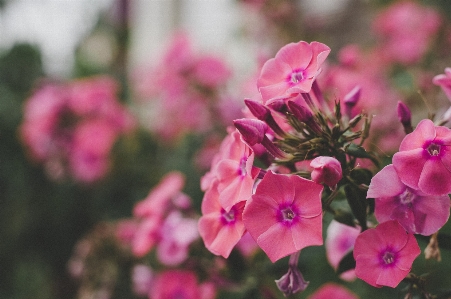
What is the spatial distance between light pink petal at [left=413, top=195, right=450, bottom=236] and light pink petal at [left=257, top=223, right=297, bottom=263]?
0.12 meters

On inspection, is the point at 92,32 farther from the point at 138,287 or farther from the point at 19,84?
the point at 138,287

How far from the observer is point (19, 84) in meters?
2.23

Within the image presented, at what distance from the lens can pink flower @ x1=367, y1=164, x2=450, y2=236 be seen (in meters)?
0.43

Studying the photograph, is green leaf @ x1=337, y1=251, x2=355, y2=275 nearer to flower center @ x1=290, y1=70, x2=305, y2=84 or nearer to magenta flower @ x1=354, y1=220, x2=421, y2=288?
magenta flower @ x1=354, y1=220, x2=421, y2=288

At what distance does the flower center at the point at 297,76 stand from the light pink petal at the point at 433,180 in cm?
15

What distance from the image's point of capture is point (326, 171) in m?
0.42

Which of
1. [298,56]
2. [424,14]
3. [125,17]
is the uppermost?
[298,56]

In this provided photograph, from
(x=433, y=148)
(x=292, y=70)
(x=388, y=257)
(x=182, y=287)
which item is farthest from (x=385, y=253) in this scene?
(x=182, y=287)

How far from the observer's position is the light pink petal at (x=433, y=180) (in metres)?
0.41

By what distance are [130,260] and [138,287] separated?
0.20m

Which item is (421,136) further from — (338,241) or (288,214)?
(338,241)

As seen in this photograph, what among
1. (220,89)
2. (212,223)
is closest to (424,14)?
(220,89)

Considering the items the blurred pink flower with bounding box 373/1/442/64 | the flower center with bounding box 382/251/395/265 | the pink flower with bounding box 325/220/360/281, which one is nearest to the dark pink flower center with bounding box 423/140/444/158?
the flower center with bounding box 382/251/395/265

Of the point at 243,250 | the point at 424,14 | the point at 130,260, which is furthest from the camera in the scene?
the point at 424,14
